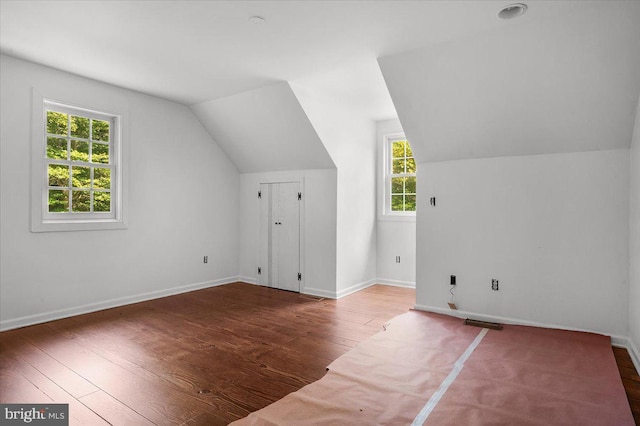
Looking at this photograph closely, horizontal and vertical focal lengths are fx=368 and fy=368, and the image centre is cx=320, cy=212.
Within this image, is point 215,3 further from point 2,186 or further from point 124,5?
point 2,186

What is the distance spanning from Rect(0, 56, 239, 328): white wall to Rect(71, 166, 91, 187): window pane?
46 cm

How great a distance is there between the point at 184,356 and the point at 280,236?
9.06 ft

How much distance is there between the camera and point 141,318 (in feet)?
13.4

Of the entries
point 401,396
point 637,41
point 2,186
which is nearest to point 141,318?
point 2,186

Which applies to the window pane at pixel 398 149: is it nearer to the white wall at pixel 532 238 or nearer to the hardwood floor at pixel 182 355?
the white wall at pixel 532 238

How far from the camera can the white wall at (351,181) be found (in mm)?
4887

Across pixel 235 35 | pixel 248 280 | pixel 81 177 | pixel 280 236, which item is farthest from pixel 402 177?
pixel 81 177

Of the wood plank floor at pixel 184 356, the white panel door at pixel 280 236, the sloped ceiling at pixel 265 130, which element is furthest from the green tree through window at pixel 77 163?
the white panel door at pixel 280 236

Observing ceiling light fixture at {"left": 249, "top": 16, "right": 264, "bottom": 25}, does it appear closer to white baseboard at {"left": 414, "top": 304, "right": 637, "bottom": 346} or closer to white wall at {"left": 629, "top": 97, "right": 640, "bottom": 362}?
white wall at {"left": 629, "top": 97, "right": 640, "bottom": 362}

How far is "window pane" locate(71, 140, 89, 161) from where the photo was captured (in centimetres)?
423

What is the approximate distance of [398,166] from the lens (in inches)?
236

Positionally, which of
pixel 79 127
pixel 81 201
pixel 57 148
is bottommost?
pixel 81 201

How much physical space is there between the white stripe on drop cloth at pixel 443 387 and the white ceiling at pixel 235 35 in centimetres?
263

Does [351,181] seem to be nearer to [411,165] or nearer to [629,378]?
[411,165]
